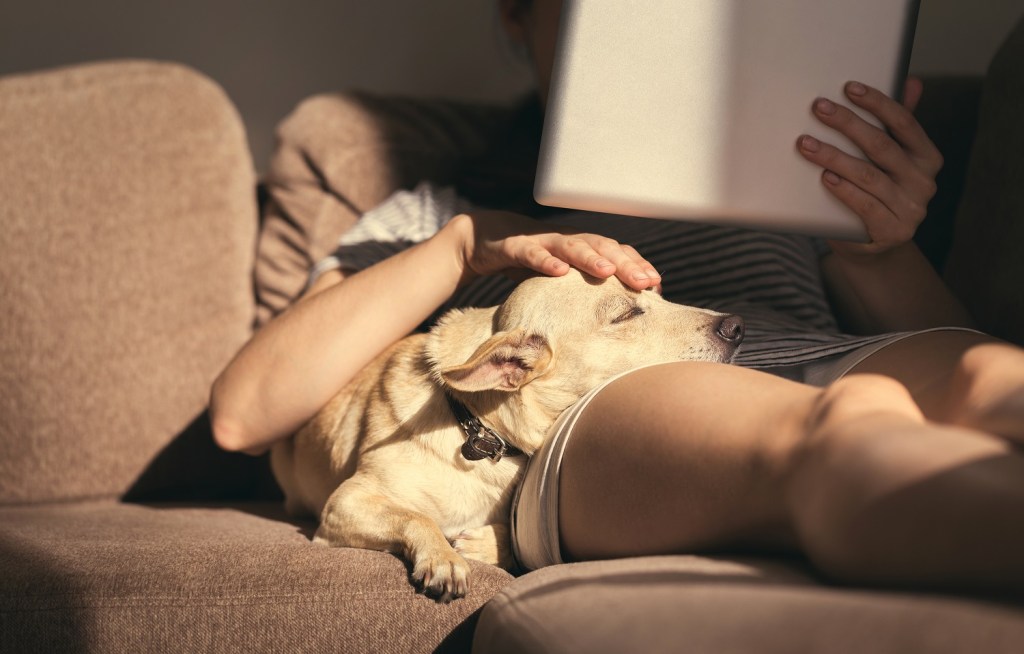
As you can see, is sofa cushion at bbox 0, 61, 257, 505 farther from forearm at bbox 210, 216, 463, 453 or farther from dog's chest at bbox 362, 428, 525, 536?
dog's chest at bbox 362, 428, 525, 536

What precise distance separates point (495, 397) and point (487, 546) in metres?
0.25

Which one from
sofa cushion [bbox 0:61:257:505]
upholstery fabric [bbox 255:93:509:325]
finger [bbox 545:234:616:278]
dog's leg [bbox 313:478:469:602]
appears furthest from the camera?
upholstery fabric [bbox 255:93:509:325]

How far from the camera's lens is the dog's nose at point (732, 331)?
4.46ft

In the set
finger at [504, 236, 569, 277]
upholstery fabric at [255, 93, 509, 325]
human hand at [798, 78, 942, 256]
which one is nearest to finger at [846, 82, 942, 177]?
human hand at [798, 78, 942, 256]

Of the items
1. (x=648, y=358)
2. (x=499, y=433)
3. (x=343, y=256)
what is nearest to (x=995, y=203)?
(x=648, y=358)

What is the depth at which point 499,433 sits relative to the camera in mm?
1349

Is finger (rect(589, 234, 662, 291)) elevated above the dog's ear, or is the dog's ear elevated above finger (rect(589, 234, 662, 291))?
finger (rect(589, 234, 662, 291))

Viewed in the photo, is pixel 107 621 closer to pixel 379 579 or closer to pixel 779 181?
pixel 379 579

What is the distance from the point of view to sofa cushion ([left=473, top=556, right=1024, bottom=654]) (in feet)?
2.14

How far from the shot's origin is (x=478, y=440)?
4.36 feet

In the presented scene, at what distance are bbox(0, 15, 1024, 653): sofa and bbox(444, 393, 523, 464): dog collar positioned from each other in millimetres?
207

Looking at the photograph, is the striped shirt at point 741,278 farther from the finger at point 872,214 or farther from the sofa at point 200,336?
the sofa at point 200,336

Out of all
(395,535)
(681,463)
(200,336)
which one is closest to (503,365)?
(395,535)

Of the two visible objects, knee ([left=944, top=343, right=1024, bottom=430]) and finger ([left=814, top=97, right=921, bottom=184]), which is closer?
knee ([left=944, top=343, right=1024, bottom=430])
